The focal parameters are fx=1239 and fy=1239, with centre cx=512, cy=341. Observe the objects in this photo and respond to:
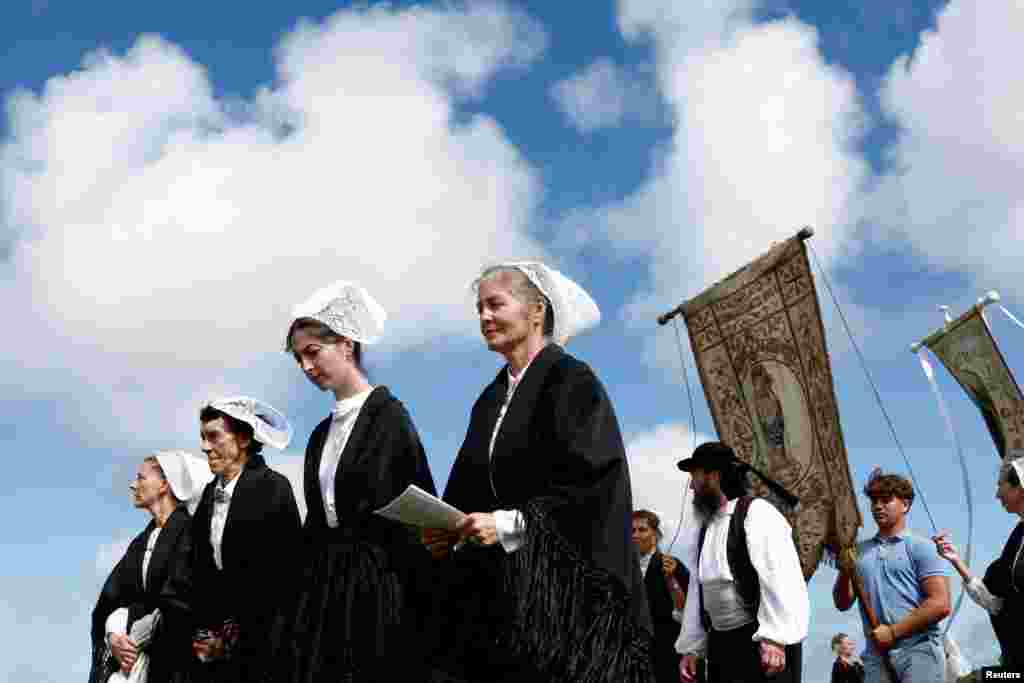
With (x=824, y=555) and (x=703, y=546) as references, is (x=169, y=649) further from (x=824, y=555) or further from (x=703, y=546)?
(x=824, y=555)

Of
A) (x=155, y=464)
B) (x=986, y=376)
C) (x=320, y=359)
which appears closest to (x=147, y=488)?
(x=155, y=464)

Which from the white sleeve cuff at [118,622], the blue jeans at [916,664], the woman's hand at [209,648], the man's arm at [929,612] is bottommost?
the blue jeans at [916,664]

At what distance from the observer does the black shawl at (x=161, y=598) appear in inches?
215

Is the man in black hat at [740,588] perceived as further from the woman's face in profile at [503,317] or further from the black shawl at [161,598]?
the black shawl at [161,598]

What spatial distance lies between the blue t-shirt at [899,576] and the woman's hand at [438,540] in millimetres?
3255

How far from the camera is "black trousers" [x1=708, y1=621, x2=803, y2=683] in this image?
16.9 ft

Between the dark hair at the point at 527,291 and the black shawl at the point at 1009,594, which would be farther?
the black shawl at the point at 1009,594

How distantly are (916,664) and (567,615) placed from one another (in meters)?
3.15

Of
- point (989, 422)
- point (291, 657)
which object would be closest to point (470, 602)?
point (291, 657)

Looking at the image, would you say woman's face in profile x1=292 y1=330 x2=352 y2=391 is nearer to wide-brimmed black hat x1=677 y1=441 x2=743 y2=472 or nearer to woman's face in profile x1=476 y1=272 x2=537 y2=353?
woman's face in profile x1=476 y1=272 x2=537 y2=353

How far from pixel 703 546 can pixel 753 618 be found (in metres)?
0.42

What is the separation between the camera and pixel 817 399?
26.2 ft

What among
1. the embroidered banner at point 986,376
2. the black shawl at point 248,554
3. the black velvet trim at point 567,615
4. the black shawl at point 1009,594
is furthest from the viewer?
the embroidered banner at point 986,376

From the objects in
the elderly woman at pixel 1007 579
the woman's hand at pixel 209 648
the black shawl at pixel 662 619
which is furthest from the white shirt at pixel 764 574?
the woman's hand at pixel 209 648
